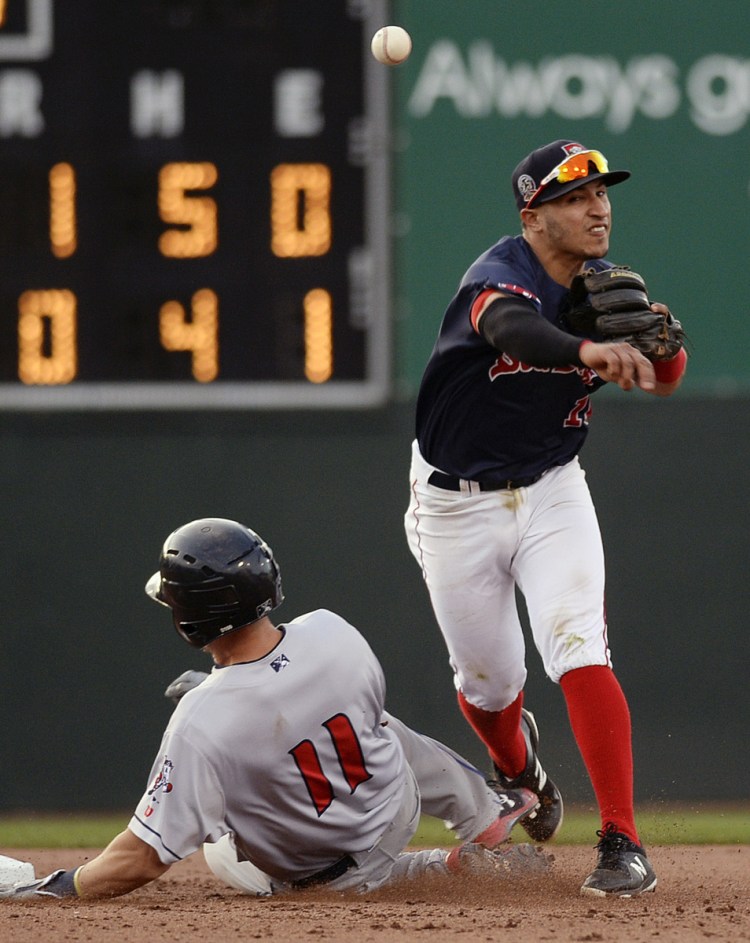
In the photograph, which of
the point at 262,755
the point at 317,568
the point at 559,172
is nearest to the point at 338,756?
the point at 262,755

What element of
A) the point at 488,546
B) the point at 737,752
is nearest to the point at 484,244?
the point at 737,752

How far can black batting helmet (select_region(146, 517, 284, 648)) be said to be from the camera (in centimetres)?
293

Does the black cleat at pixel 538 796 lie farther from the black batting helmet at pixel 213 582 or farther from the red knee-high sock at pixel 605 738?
the black batting helmet at pixel 213 582

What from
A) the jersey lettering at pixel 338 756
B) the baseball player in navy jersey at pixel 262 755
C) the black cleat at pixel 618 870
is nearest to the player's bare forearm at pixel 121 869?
the baseball player in navy jersey at pixel 262 755

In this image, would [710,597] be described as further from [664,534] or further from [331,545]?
[331,545]

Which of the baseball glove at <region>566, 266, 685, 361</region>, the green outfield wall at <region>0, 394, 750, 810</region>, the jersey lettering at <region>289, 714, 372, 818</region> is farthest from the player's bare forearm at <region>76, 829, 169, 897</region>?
the green outfield wall at <region>0, 394, 750, 810</region>

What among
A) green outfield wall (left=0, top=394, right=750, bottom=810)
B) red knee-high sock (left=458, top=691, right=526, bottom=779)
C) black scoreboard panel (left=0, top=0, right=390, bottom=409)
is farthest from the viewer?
green outfield wall (left=0, top=394, right=750, bottom=810)

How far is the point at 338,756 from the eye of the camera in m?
2.99

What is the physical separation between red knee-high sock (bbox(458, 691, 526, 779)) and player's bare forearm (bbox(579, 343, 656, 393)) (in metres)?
1.05

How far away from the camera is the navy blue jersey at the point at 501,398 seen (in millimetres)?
3357

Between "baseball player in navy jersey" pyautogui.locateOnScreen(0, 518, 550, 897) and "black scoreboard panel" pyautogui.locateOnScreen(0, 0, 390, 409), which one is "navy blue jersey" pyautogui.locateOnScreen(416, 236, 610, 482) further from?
"black scoreboard panel" pyautogui.locateOnScreen(0, 0, 390, 409)

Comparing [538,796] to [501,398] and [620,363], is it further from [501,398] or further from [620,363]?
[620,363]

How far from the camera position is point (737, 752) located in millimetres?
5984

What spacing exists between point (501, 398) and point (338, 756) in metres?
0.88
